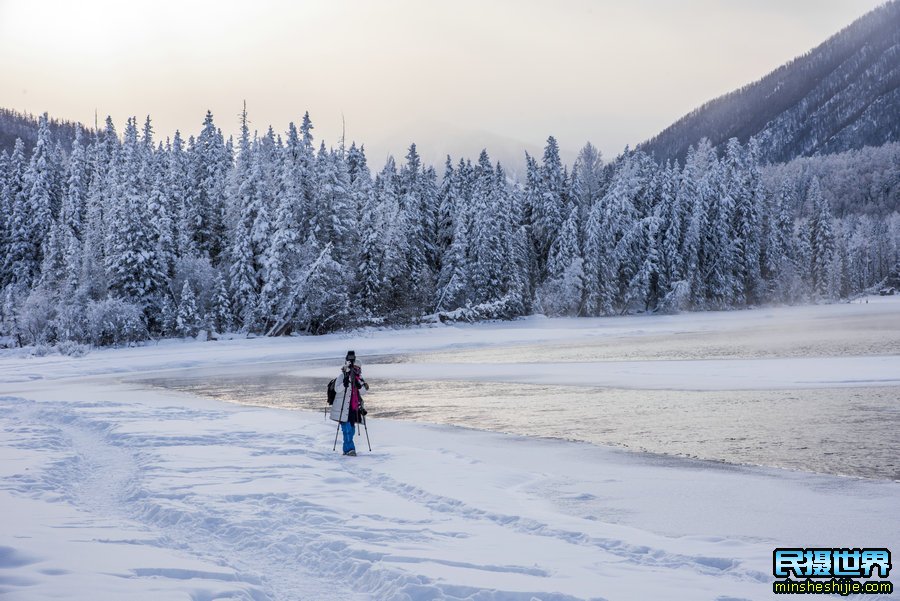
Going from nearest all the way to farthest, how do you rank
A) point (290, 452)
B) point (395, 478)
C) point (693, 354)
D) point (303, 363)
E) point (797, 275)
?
point (395, 478) < point (290, 452) < point (693, 354) < point (303, 363) < point (797, 275)

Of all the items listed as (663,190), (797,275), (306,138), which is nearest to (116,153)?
(306,138)

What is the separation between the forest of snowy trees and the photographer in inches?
1521

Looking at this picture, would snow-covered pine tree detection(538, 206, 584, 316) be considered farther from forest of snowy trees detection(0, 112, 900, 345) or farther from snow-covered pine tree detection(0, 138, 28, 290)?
snow-covered pine tree detection(0, 138, 28, 290)

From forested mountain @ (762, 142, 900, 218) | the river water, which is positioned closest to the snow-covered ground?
the river water

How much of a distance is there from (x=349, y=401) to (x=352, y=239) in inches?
1797

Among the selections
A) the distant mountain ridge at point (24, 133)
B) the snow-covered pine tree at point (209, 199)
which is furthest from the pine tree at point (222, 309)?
the distant mountain ridge at point (24, 133)

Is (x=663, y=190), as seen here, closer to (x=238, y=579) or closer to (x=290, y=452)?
(x=290, y=452)

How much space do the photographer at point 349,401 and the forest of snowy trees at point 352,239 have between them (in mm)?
38632

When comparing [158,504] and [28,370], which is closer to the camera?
[158,504]

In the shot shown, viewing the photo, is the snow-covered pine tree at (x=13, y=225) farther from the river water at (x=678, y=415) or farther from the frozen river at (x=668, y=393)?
the river water at (x=678, y=415)

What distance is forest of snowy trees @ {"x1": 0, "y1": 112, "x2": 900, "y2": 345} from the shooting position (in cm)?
5166

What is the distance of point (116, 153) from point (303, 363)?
36.3m

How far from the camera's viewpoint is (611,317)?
2906 inches

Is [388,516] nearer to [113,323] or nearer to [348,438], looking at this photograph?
[348,438]
